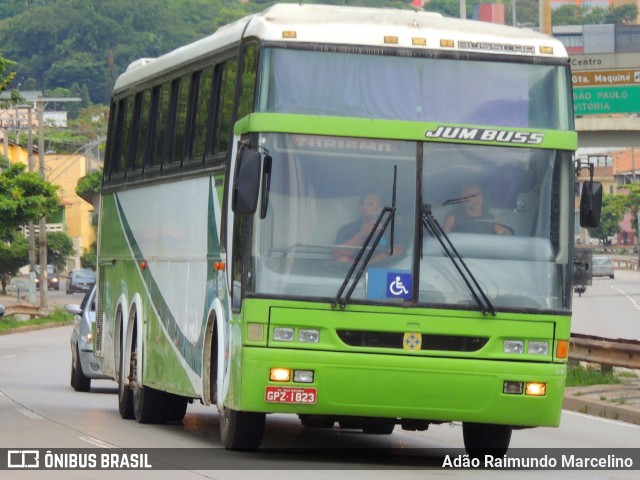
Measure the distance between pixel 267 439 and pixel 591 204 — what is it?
4.04 meters

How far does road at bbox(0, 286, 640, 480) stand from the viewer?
40.9 feet

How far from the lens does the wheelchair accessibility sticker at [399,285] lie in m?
12.5

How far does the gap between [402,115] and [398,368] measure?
196cm

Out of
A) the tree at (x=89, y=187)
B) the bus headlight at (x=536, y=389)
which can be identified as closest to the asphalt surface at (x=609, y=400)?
the bus headlight at (x=536, y=389)

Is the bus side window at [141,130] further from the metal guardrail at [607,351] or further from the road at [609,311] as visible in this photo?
the road at [609,311]

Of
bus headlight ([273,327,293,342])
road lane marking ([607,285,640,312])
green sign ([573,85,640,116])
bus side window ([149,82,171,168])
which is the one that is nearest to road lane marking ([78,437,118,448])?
bus headlight ([273,327,293,342])

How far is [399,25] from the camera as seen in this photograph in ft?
43.0

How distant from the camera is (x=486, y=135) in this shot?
42.0ft

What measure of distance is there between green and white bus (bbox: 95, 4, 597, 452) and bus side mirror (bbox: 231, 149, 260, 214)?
11mm

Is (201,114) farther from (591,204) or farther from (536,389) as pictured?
(536,389)

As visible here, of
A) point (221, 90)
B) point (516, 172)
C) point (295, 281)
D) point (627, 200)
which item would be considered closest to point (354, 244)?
point (295, 281)

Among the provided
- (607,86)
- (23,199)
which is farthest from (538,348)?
(607,86)

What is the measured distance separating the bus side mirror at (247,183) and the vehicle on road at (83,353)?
1050 centimetres

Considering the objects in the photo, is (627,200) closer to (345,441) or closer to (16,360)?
(16,360)
